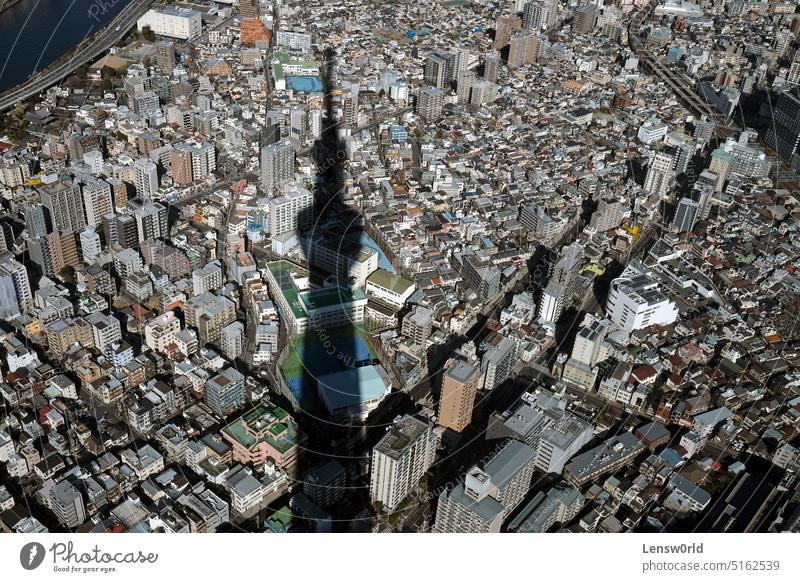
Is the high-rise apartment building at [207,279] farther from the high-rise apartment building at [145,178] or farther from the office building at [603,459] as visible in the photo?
the office building at [603,459]

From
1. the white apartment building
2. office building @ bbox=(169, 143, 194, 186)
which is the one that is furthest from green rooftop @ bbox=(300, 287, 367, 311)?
the white apartment building

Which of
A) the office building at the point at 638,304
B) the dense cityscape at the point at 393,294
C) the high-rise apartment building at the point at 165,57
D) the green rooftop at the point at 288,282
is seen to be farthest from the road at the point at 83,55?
the office building at the point at 638,304

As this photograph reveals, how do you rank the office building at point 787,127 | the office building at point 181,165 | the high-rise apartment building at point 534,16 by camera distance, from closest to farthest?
1. the office building at point 181,165
2. the office building at point 787,127
3. the high-rise apartment building at point 534,16

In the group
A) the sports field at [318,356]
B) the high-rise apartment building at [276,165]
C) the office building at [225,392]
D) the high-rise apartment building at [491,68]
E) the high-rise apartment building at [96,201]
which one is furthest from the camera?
the high-rise apartment building at [491,68]

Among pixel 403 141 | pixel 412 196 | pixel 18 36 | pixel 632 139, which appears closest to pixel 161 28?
pixel 18 36

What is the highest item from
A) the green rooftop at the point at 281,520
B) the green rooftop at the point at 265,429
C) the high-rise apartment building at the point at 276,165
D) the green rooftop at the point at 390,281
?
the high-rise apartment building at the point at 276,165

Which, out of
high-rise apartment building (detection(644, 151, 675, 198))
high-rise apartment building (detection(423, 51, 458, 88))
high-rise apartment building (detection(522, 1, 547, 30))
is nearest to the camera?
high-rise apartment building (detection(644, 151, 675, 198))

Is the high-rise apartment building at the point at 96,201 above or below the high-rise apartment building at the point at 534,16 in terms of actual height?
below

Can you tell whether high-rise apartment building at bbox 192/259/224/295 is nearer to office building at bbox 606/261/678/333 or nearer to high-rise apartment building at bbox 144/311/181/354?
high-rise apartment building at bbox 144/311/181/354
